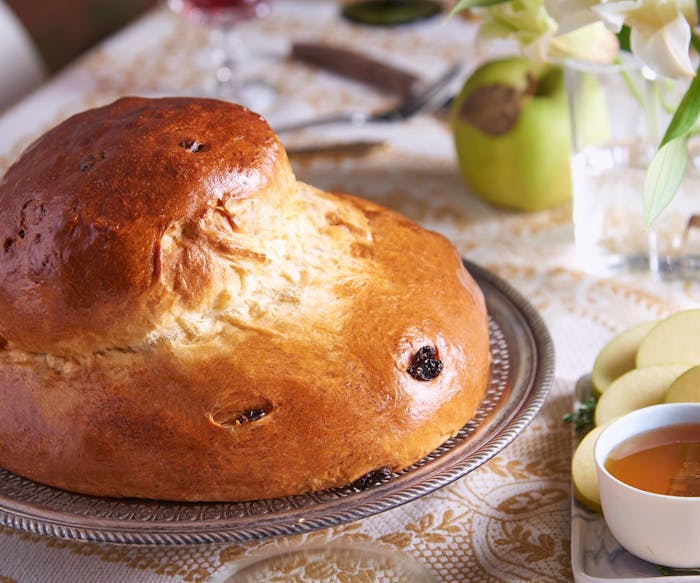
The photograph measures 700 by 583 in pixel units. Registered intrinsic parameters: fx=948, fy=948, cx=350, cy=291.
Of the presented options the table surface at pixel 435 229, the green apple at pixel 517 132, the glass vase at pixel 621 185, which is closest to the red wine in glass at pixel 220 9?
the table surface at pixel 435 229

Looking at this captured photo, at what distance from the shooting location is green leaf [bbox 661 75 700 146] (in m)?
1.04

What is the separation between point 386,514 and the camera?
3.28ft

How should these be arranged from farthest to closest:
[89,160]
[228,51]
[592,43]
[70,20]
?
[70,20], [228,51], [592,43], [89,160]

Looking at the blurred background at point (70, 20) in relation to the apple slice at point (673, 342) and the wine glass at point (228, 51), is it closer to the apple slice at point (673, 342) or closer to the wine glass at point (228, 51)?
the wine glass at point (228, 51)

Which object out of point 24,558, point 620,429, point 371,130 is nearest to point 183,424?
point 24,558

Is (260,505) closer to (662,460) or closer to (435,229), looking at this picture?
(662,460)

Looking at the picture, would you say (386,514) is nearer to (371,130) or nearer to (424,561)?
(424,561)

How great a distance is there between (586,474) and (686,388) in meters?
0.13

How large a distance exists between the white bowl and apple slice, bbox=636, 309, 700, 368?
0.20 m

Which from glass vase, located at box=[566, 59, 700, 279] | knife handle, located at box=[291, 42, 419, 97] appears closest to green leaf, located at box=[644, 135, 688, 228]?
glass vase, located at box=[566, 59, 700, 279]

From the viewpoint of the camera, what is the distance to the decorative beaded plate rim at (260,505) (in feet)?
2.71

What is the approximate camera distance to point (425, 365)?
3.10 feet

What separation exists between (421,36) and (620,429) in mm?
1794

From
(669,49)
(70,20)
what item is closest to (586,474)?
(669,49)
